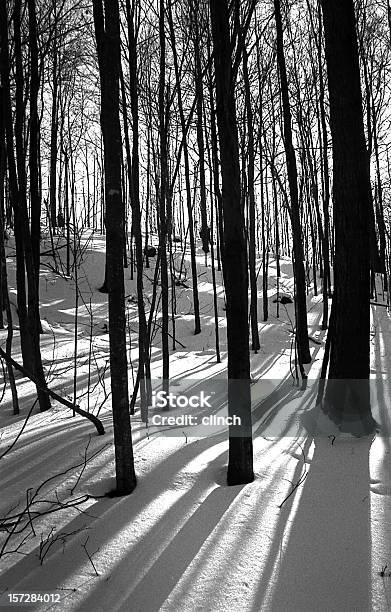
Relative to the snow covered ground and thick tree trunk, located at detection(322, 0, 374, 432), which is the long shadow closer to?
the snow covered ground

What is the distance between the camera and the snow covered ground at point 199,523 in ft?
5.73

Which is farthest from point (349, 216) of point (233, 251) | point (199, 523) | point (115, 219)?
point (199, 523)

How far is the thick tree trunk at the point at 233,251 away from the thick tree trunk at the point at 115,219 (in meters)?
0.59

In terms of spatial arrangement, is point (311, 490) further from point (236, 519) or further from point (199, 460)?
point (199, 460)

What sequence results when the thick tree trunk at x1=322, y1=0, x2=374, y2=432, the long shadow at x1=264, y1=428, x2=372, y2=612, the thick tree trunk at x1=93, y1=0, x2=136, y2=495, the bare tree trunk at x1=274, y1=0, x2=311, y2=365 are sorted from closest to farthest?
the long shadow at x1=264, y1=428, x2=372, y2=612 → the thick tree trunk at x1=93, y1=0, x2=136, y2=495 → the thick tree trunk at x1=322, y1=0, x2=374, y2=432 → the bare tree trunk at x1=274, y1=0, x2=311, y2=365

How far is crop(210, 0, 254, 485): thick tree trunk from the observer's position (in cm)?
235

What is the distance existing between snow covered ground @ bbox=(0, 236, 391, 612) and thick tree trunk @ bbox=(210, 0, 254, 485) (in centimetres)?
30

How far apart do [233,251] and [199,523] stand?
4.98 feet

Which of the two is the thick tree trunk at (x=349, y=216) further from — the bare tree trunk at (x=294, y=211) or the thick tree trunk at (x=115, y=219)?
the bare tree trunk at (x=294, y=211)

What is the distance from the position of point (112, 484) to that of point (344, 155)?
10.1ft

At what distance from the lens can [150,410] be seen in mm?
4520

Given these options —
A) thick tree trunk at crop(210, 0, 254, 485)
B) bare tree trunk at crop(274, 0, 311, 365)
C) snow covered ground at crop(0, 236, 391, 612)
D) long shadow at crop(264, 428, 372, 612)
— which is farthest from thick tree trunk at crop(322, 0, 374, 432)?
bare tree trunk at crop(274, 0, 311, 365)

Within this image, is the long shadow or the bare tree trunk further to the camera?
the bare tree trunk

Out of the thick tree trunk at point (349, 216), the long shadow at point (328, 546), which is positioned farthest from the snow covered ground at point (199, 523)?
the thick tree trunk at point (349, 216)
